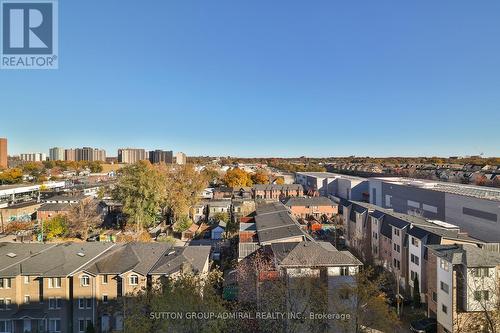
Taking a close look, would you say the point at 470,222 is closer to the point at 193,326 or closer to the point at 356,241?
the point at 356,241

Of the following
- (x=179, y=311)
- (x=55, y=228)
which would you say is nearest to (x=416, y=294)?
(x=179, y=311)

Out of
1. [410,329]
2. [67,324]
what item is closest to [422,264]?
[410,329]

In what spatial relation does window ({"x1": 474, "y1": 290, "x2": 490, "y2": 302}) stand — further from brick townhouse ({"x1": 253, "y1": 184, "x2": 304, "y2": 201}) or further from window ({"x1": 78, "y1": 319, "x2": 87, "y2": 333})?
brick townhouse ({"x1": 253, "y1": 184, "x2": 304, "y2": 201})

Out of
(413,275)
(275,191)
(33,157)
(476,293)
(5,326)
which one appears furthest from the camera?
(33,157)

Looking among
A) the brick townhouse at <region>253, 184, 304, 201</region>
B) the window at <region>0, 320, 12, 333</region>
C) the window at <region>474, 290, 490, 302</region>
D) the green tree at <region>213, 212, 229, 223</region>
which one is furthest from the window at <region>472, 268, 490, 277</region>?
the brick townhouse at <region>253, 184, 304, 201</region>

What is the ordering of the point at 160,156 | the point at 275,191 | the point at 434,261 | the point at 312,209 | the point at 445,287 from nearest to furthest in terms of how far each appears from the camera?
1. the point at 445,287
2. the point at 434,261
3. the point at 312,209
4. the point at 275,191
5. the point at 160,156

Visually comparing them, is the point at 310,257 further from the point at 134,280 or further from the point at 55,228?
the point at 55,228

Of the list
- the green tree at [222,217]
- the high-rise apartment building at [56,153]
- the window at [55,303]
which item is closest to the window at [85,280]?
the window at [55,303]
